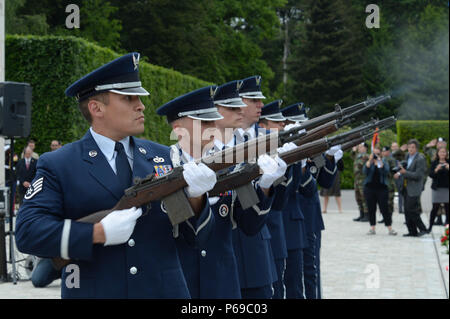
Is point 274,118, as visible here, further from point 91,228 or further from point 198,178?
point 91,228

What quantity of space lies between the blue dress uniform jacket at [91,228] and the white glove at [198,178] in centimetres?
17

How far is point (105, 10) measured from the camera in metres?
10.5

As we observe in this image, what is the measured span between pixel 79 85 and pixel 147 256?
Result: 0.77 metres

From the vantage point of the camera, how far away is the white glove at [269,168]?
3729mm

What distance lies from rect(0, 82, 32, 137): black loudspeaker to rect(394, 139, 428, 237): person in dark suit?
31.5 feet

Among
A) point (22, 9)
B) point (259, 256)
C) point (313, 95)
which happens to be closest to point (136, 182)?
point (259, 256)

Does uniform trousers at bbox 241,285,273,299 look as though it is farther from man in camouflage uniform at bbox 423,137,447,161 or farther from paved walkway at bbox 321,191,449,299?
man in camouflage uniform at bbox 423,137,447,161

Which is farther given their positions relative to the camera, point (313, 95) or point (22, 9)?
point (22, 9)

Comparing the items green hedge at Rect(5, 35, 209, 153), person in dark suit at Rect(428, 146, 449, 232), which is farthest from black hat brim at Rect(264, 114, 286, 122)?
person in dark suit at Rect(428, 146, 449, 232)

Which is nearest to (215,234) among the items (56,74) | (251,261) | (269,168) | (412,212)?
(269,168)

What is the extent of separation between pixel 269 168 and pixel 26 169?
1082 centimetres

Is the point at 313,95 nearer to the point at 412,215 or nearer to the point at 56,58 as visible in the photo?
the point at 56,58

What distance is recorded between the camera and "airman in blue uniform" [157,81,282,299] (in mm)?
3801

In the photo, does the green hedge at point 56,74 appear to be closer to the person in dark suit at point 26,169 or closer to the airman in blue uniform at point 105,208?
the person in dark suit at point 26,169
